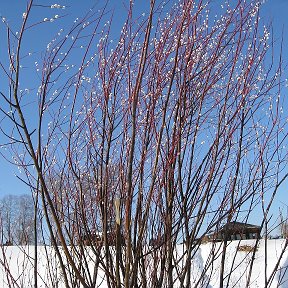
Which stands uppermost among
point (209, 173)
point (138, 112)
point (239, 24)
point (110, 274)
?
point (239, 24)

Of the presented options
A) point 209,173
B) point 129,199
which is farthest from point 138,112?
point 129,199

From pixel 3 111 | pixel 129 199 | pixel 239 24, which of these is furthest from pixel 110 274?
pixel 239 24

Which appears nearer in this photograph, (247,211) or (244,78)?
(244,78)

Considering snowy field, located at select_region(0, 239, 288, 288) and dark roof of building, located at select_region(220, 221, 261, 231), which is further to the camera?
snowy field, located at select_region(0, 239, 288, 288)

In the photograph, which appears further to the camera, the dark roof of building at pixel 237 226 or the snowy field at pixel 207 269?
the snowy field at pixel 207 269

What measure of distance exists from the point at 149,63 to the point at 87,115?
0.33m

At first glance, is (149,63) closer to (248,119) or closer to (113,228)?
(248,119)

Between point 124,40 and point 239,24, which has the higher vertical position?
point 239,24

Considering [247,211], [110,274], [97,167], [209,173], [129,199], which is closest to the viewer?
[129,199]

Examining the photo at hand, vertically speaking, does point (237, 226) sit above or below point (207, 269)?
above

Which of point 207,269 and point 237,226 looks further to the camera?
point 237,226

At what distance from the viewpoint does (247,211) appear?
2.02 meters

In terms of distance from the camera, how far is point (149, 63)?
1.68m

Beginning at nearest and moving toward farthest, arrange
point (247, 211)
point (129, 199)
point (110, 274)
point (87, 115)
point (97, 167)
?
point (129, 199) < point (110, 274) < point (97, 167) < point (87, 115) < point (247, 211)
